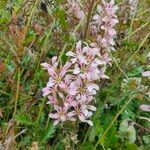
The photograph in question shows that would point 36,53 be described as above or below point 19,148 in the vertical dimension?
above

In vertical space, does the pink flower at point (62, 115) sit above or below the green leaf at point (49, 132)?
above

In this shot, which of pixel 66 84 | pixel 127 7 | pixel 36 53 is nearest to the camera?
pixel 66 84

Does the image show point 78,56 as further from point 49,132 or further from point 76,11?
point 76,11

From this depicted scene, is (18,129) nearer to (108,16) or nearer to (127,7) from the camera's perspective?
(108,16)

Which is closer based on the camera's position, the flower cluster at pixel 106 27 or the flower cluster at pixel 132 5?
the flower cluster at pixel 106 27

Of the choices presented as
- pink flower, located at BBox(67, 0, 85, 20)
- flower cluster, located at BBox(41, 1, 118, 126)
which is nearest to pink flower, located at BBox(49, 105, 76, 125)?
flower cluster, located at BBox(41, 1, 118, 126)

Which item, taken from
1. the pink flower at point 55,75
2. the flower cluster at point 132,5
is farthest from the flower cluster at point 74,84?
the flower cluster at point 132,5

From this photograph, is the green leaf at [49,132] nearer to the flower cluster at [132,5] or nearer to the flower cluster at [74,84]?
the flower cluster at [74,84]

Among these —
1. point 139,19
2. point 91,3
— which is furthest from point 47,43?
point 139,19

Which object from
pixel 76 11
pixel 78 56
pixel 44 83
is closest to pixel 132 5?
pixel 76 11
